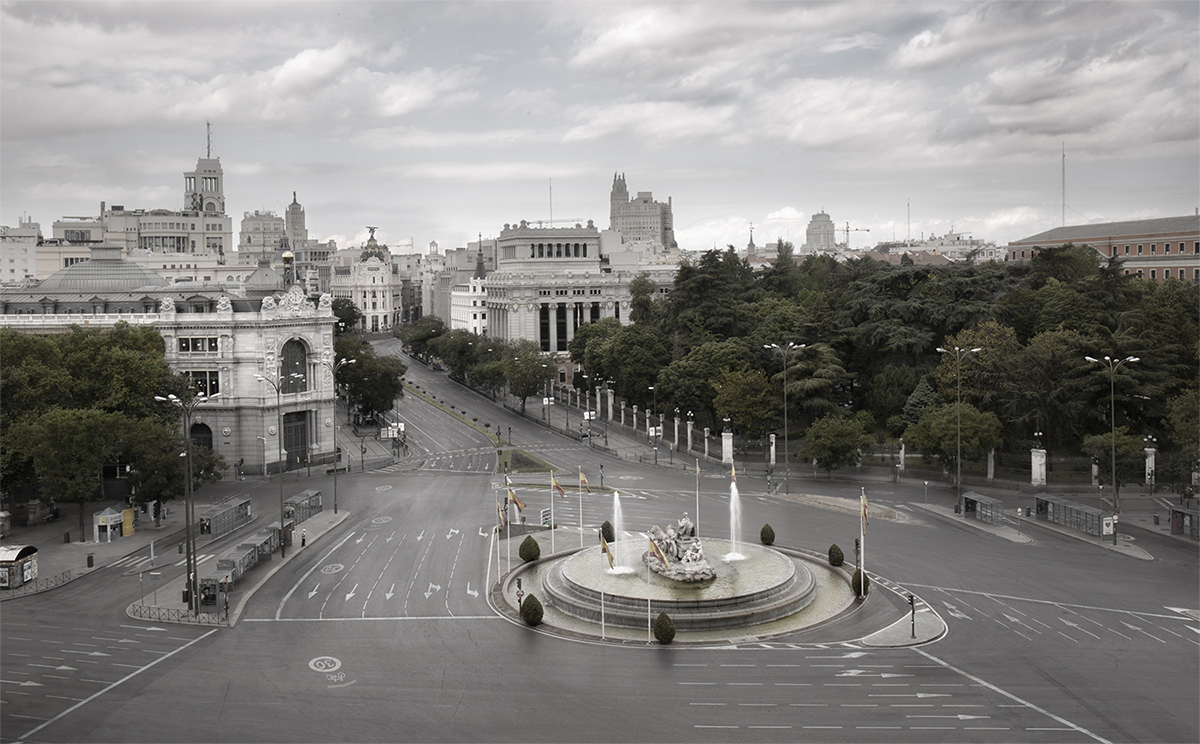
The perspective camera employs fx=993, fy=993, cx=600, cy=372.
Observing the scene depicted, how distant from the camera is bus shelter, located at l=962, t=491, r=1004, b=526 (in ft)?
191

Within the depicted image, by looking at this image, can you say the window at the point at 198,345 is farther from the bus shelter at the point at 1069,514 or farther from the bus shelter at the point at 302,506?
the bus shelter at the point at 1069,514

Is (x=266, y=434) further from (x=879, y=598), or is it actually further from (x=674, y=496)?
(x=879, y=598)

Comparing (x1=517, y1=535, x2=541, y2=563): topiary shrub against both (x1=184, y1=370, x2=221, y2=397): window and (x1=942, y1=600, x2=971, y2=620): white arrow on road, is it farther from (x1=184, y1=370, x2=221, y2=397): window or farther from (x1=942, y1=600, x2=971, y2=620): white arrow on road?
(x1=184, y1=370, x2=221, y2=397): window

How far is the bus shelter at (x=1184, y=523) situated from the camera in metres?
54.0

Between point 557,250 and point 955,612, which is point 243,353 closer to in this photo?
point 955,612

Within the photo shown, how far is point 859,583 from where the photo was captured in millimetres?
43656

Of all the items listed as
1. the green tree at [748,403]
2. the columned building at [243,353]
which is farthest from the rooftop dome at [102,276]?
the green tree at [748,403]

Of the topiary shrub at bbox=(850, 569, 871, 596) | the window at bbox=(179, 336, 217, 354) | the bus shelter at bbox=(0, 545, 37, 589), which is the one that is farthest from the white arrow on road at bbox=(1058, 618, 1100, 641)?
the window at bbox=(179, 336, 217, 354)

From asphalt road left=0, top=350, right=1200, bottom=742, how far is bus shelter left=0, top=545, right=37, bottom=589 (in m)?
2.34

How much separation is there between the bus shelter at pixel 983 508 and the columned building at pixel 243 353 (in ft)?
163

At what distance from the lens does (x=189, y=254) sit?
185250 mm

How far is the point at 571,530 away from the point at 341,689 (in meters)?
25.1

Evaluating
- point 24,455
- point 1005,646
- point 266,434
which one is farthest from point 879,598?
point 266,434

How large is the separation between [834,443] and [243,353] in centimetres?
4761
